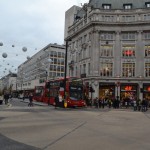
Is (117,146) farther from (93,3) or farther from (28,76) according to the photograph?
(28,76)

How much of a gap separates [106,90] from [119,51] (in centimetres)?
771

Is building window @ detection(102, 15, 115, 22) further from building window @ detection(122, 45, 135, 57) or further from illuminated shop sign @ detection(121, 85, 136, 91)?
illuminated shop sign @ detection(121, 85, 136, 91)

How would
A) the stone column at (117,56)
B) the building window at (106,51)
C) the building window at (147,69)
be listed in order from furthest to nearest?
1. the building window at (106,51)
2. the stone column at (117,56)
3. the building window at (147,69)

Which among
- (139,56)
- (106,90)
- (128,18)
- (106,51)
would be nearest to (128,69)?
(139,56)

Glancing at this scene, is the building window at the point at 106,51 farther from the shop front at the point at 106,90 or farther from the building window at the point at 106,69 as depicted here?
the shop front at the point at 106,90

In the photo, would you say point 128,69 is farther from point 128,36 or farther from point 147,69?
point 128,36

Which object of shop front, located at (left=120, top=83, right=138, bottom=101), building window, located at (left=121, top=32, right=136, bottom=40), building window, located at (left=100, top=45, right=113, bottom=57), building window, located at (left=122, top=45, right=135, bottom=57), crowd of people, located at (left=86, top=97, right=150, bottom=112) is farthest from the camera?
building window, located at (left=100, top=45, right=113, bottom=57)

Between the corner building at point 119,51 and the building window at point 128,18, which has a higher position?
the building window at point 128,18

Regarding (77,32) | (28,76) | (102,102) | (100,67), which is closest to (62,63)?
(28,76)

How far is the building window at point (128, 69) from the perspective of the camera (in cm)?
6122

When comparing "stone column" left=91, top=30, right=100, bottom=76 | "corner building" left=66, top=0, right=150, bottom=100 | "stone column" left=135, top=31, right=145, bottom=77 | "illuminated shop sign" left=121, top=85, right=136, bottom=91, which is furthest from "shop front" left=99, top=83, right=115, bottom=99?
"stone column" left=135, top=31, right=145, bottom=77

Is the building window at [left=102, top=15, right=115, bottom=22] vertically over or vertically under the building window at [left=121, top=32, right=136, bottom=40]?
over

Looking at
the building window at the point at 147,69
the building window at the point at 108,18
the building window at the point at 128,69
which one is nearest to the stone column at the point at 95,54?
the building window at the point at 108,18

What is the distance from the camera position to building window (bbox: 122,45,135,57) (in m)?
61.9
